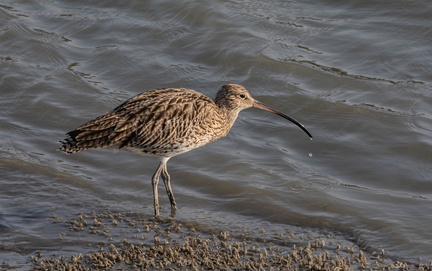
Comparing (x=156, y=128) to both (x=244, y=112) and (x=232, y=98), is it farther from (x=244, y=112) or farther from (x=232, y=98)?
(x=244, y=112)

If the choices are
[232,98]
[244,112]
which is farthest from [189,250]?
[244,112]

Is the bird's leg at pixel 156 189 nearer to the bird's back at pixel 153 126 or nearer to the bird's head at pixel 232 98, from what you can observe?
the bird's back at pixel 153 126

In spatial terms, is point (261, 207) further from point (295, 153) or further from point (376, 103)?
point (376, 103)

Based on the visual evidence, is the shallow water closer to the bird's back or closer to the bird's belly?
the bird's belly

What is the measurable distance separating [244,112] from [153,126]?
3.16m

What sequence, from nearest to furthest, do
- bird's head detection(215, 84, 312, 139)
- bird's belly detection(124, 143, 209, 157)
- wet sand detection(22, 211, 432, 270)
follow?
wet sand detection(22, 211, 432, 270)
bird's belly detection(124, 143, 209, 157)
bird's head detection(215, 84, 312, 139)

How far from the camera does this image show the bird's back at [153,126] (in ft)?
29.9

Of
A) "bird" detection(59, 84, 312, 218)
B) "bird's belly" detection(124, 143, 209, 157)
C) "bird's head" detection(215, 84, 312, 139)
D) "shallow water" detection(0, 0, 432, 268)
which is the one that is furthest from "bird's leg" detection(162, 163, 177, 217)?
"bird's head" detection(215, 84, 312, 139)

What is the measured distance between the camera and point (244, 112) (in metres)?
12.2

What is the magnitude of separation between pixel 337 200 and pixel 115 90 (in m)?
4.50

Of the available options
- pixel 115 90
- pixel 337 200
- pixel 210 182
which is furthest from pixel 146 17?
pixel 337 200

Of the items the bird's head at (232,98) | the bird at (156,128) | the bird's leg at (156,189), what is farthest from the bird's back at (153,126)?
the bird's head at (232,98)

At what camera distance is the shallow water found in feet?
30.8

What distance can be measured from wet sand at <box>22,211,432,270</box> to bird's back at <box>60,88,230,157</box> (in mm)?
780
